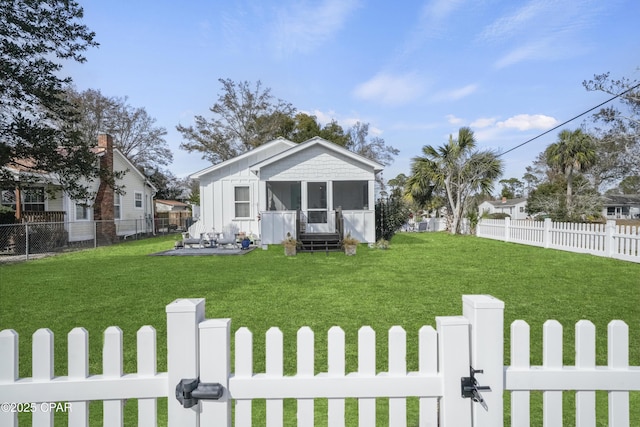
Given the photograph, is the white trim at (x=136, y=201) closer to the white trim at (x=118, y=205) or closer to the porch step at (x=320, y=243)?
the white trim at (x=118, y=205)

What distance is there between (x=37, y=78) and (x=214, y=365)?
7331 mm

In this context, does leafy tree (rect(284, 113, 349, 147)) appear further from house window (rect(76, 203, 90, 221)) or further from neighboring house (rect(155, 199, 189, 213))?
house window (rect(76, 203, 90, 221))

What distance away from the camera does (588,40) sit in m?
11.6

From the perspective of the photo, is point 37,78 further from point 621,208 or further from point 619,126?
point 621,208

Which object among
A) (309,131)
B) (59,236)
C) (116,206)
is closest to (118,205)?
(116,206)

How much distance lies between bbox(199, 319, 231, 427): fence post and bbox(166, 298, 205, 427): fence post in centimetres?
3

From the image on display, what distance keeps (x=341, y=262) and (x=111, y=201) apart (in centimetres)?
1501

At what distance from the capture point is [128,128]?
32781mm

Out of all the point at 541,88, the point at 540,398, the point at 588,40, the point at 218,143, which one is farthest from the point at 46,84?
the point at 218,143

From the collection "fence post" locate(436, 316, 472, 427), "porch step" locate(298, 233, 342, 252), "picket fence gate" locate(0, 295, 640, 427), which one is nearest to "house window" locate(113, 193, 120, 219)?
"porch step" locate(298, 233, 342, 252)

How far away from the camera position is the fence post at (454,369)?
1.43m

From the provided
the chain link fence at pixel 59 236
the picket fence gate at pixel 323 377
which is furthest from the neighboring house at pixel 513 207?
the picket fence gate at pixel 323 377

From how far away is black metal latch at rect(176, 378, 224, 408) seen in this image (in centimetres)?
135

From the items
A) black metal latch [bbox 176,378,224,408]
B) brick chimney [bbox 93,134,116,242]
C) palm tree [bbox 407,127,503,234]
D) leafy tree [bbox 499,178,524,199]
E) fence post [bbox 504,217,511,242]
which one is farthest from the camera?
leafy tree [bbox 499,178,524,199]
